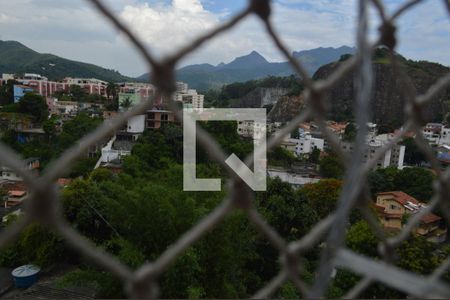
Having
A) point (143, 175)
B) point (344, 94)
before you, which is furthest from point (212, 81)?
point (143, 175)

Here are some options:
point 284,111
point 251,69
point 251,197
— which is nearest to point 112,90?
point 284,111

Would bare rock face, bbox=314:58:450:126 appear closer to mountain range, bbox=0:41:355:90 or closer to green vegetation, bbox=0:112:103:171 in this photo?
mountain range, bbox=0:41:355:90

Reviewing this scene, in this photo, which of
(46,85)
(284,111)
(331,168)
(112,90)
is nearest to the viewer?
(331,168)

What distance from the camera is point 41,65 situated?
37.3 meters

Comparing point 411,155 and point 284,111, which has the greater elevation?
point 284,111

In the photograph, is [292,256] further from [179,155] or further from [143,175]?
[179,155]

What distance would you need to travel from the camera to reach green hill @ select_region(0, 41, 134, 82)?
118ft

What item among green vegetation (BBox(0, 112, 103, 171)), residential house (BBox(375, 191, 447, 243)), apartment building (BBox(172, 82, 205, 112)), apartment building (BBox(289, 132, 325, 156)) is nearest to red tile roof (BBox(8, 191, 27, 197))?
green vegetation (BBox(0, 112, 103, 171))

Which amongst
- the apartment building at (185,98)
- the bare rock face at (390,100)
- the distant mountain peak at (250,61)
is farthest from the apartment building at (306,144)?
the distant mountain peak at (250,61)

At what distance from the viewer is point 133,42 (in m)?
0.32

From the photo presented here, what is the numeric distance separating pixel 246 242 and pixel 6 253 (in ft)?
10.7

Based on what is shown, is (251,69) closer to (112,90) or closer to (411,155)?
(112,90)

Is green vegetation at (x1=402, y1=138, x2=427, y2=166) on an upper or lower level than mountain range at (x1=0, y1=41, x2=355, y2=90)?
lower

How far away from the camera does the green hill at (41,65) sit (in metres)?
35.9
